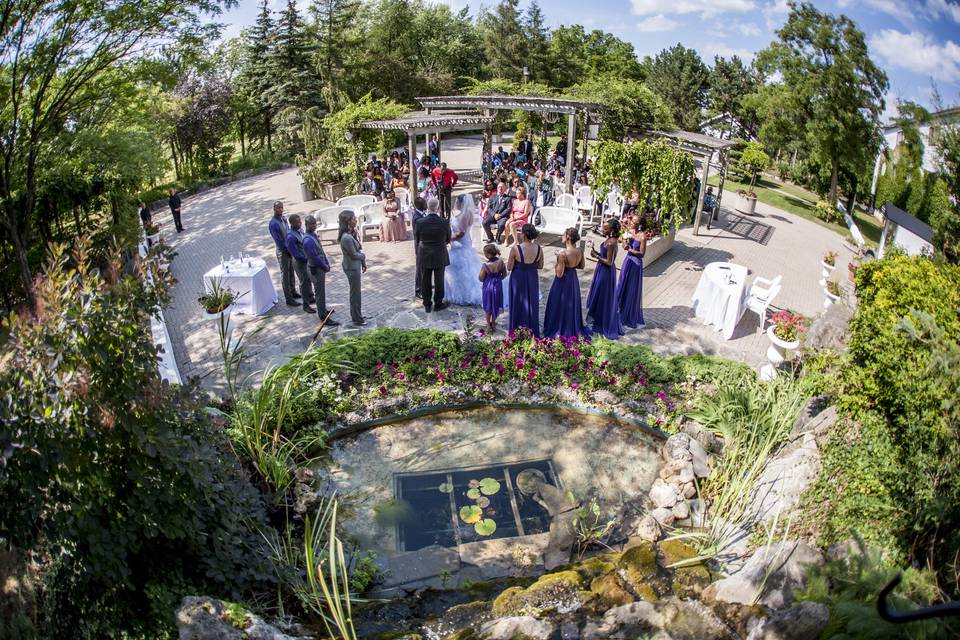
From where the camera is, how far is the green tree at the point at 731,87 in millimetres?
40031

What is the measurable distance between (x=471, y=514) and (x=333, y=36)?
29.6m

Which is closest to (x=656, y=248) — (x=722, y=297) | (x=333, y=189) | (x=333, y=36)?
(x=722, y=297)

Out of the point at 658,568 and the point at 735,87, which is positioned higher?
the point at 735,87

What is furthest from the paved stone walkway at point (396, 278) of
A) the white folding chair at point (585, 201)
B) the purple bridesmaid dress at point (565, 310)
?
the white folding chair at point (585, 201)

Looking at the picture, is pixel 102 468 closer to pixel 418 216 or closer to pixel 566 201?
pixel 418 216

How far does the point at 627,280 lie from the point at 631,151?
4031 mm

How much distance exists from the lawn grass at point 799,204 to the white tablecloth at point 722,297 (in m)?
12.3

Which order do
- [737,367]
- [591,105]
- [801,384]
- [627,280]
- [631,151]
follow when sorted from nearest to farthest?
1. [801,384]
2. [737,367]
3. [627,280]
4. [631,151]
5. [591,105]

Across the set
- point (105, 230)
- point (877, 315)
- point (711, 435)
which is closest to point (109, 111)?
point (105, 230)

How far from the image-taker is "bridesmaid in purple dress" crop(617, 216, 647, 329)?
30.0 ft

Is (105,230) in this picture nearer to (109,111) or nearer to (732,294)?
(109,111)

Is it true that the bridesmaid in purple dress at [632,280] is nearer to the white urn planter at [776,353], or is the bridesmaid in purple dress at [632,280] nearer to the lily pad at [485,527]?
the white urn planter at [776,353]

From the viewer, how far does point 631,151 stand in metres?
12.2

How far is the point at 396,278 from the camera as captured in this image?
1150cm
